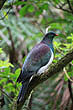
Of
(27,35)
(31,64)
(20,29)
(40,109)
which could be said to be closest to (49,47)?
(31,64)

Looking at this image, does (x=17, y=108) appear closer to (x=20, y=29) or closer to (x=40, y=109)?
(x=40, y=109)

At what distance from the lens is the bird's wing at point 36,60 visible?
311 centimetres

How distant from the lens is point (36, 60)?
3316mm

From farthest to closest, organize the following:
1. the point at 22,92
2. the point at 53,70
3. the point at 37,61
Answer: the point at 37,61
the point at 22,92
the point at 53,70

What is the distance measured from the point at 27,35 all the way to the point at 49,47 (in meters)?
2.23

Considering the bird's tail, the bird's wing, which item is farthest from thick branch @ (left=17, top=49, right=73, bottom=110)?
the bird's wing

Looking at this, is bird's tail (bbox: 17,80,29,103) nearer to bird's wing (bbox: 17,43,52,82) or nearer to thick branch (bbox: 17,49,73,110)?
thick branch (bbox: 17,49,73,110)

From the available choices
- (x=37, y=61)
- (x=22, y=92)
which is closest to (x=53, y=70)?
(x=22, y=92)

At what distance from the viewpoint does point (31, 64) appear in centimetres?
322

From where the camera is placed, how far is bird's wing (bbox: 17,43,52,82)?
311cm

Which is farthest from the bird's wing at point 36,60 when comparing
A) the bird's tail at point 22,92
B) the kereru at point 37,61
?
the bird's tail at point 22,92

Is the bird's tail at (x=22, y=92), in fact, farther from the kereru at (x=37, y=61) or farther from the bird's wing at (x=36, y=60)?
the bird's wing at (x=36, y=60)

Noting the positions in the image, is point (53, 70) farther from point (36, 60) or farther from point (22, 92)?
point (36, 60)

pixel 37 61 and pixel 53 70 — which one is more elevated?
pixel 53 70
